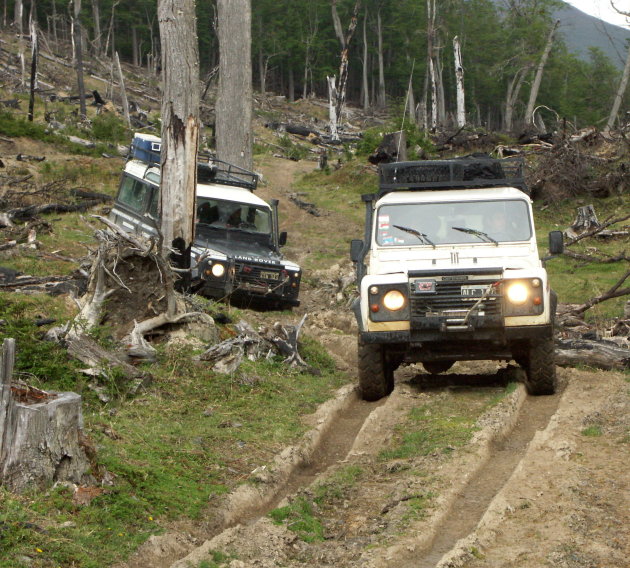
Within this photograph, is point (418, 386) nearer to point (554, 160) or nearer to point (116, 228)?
point (116, 228)

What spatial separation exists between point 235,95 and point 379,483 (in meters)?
14.6

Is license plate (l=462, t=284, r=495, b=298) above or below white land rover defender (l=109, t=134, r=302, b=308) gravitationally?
below

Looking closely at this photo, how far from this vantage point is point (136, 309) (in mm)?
11422

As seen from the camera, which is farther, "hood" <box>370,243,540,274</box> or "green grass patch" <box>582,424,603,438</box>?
"hood" <box>370,243,540,274</box>

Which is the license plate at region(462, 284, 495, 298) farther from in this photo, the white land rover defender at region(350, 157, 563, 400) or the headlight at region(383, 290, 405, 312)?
the headlight at region(383, 290, 405, 312)

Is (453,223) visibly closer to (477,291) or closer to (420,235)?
(420,235)

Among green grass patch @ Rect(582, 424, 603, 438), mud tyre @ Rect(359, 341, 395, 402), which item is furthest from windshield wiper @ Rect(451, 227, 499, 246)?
green grass patch @ Rect(582, 424, 603, 438)

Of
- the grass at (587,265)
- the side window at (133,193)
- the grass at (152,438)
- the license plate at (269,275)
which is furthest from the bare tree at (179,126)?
the grass at (587,265)

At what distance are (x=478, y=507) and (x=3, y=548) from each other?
10.9 feet

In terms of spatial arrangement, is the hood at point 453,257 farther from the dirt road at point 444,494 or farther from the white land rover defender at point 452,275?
the dirt road at point 444,494

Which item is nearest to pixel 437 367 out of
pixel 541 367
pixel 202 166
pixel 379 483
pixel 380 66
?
pixel 541 367

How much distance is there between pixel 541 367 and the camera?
1046cm

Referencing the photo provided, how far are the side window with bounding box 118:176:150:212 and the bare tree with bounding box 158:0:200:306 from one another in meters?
4.16

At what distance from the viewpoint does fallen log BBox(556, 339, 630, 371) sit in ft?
38.9
